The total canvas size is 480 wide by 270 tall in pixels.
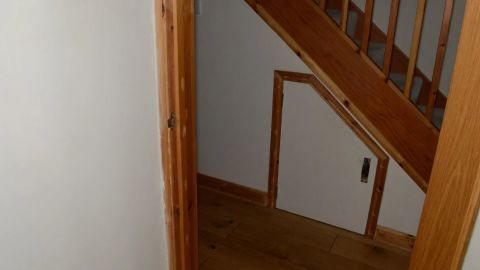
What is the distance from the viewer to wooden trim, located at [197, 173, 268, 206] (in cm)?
272

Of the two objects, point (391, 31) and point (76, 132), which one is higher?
point (391, 31)

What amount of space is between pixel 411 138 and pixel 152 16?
4.75 ft

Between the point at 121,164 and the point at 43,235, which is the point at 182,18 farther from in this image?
the point at 43,235

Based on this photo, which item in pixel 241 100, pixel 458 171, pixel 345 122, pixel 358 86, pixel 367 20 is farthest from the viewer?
pixel 241 100

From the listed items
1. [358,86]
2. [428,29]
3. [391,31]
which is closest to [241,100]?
[358,86]

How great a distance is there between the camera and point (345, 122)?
2262mm

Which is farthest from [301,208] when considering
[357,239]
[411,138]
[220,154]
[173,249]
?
[173,249]

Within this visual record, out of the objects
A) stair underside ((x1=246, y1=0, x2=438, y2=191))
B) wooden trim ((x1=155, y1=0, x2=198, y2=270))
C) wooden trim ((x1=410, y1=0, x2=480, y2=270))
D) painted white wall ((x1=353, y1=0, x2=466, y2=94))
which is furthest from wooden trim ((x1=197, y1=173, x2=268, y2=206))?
wooden trim ((x1=410, y1=0, x2=480, y2=270))

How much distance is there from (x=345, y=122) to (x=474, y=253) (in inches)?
52.1

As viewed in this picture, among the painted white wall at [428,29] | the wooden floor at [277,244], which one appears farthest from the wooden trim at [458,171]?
the painted white wall at [428,29]

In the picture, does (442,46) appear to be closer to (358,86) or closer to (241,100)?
(358,86)

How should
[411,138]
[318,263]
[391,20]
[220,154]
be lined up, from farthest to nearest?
[220,154] < [318,263] < [411,138] < [391,20]

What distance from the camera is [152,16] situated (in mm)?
1210

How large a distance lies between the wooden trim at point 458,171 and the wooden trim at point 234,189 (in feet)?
5.47
